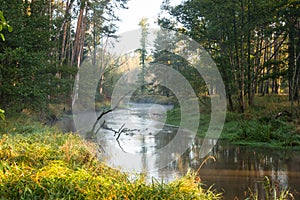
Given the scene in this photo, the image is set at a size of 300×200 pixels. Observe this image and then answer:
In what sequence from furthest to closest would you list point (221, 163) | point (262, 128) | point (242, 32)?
point (242, 32)
point (262, 128)
point (221, 163)

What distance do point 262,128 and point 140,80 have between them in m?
12.4

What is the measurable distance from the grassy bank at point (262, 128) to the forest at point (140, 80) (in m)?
0.04

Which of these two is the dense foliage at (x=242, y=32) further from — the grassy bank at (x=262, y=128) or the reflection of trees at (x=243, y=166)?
the reflection of trees at (x=243, y=166)

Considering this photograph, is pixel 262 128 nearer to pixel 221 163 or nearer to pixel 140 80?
pixel 221 163

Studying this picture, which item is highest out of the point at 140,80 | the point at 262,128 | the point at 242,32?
the point at 242,32

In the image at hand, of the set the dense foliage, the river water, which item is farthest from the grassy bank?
the dense foliage

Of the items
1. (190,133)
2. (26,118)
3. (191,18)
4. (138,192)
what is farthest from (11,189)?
(191,18)

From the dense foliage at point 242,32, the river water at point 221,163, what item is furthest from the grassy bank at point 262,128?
the dense foliage at point 242,32

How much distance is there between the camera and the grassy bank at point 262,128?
10.6 meters

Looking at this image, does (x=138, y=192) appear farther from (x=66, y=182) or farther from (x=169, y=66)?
(x=169, y=66)

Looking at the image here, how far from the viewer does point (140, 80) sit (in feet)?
74.5

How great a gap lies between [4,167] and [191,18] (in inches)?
587

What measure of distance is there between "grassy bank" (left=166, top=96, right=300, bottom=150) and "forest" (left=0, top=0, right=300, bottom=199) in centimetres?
4

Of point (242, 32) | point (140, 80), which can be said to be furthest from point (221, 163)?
point (140, 80)
